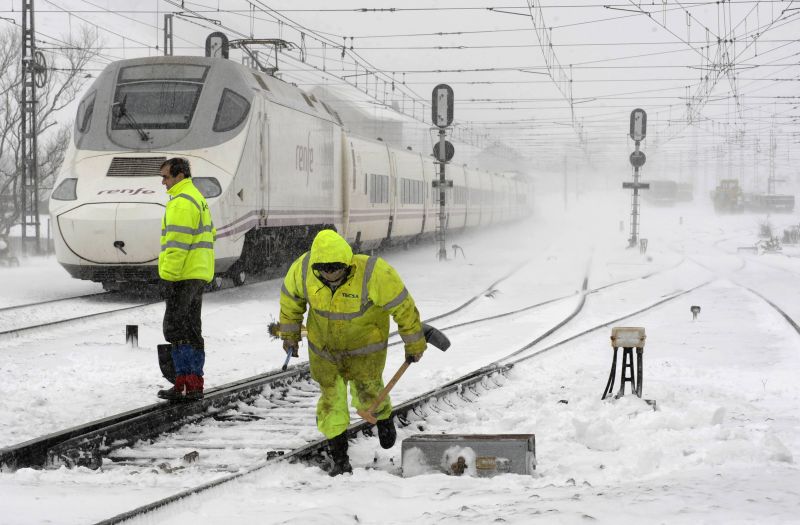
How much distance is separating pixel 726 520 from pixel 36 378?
20.3ft

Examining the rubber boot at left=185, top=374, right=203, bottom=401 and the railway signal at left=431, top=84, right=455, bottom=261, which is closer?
the rubber boot at left=185, top=374, right=203, bottom=401

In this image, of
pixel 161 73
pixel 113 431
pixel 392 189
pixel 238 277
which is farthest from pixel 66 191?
pixel 392 189

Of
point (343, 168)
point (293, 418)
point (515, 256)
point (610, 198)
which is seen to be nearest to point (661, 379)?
point (293, 418)

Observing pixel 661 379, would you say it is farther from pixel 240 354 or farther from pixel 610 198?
pixel 610 198

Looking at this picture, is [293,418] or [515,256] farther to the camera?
[515,256]

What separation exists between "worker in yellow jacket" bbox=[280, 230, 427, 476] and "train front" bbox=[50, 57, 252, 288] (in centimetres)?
792

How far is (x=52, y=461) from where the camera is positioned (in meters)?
5.92

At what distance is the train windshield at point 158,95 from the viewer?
14.4m

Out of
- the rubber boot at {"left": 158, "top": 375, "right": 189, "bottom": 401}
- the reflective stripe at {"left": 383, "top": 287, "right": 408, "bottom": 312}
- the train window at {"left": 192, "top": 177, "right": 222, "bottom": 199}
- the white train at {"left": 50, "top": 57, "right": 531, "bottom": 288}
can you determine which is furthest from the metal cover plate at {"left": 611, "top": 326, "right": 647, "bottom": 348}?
the train window at {"left": 192, "top": 177, "right": 222, "bottom": 199}

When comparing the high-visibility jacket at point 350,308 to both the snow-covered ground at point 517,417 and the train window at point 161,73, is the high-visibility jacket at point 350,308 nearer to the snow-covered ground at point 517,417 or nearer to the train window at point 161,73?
the snow-covered ground at point 517,417

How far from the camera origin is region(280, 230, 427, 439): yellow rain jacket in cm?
559

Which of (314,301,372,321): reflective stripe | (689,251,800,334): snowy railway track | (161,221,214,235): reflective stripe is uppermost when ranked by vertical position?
(161,221,214,235): reflective stripe

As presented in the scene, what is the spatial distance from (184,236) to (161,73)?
26.0 feet

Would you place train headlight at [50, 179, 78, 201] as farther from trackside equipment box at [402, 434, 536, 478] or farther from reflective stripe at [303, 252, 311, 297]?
trackside equipment box at [402, 434, 536, 478]
